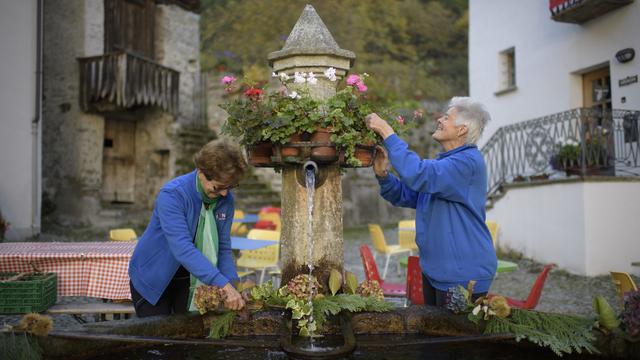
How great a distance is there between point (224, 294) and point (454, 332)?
3.58ft

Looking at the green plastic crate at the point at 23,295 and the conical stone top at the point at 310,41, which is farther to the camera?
the green plastic crate at the point at 23,295

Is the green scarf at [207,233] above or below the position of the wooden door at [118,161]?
below

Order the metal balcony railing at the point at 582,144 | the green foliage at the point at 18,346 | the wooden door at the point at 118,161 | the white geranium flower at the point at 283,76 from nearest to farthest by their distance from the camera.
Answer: the green foliage at the point at 18,346 < the white geranium flower at the point at 283,76 < the metal balcony railing at the point at 582,144 < the wooden door at the point at 118,161

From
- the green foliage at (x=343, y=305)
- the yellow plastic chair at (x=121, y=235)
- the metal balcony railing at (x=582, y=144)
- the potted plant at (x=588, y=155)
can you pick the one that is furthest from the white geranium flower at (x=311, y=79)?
the potted plant at (x=588, y=155)

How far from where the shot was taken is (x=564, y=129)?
9773 millimetres

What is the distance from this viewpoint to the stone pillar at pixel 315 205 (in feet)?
10.1

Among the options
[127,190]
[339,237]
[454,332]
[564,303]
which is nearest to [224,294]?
[339,237]

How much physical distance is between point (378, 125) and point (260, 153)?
621 millimetres

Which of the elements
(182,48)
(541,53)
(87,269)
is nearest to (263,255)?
(87,269)

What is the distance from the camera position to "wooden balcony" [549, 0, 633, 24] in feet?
29.9

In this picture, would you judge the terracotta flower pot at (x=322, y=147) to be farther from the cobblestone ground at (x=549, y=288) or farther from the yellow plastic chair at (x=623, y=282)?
the cobblestone ground at (x=549, y=288)

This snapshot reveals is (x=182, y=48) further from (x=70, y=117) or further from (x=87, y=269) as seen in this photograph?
(x=87, y=269)

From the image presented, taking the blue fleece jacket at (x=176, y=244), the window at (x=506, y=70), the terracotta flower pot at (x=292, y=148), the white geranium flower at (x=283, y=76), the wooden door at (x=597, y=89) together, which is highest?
the window at (x=506, y=70)

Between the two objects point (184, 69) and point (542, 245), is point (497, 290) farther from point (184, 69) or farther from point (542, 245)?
point (184, 69)
